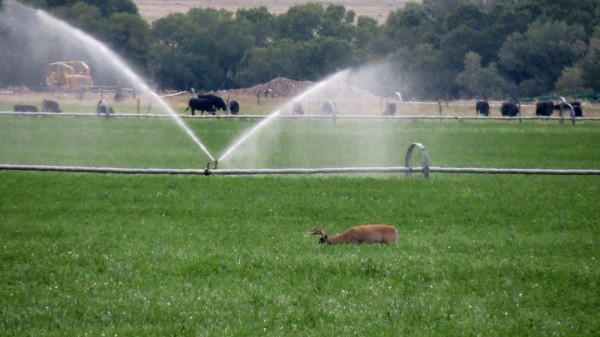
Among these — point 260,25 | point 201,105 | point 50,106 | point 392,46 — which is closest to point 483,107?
point 201,105

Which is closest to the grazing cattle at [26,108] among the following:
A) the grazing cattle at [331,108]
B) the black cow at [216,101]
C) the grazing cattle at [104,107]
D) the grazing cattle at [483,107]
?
the grazing cattle at [104,107]

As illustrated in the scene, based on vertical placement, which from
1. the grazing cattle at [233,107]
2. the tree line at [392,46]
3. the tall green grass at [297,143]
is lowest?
the tall green grass at [297,143]

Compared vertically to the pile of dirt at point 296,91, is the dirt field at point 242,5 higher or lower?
higher

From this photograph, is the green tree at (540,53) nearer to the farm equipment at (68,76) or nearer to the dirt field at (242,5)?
the farm equipment at (68,76)

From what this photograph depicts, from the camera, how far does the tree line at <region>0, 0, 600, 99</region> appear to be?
282 feet

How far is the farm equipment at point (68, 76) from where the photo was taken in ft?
268

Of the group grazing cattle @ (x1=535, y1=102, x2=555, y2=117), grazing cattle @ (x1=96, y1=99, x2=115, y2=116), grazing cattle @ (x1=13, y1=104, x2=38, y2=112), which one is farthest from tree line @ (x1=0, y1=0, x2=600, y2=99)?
grazing cattle @ (x1=13, y1=104, x2=38, y2=112)

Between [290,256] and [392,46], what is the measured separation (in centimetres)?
9085

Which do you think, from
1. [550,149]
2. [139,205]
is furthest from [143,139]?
[139,205]

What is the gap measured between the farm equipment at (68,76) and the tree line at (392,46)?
5.60 m

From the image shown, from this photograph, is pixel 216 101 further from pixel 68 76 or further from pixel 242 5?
pixel 242 5

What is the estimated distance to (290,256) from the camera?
43.2 ft

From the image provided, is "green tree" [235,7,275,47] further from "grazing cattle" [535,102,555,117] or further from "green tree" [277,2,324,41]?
"grazing cattle" [535,102,555,117]

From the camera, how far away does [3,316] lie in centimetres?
1005
